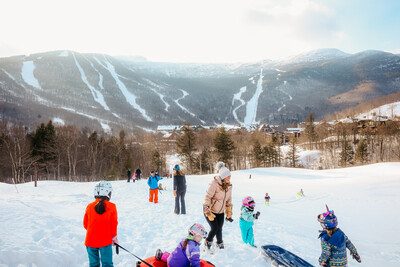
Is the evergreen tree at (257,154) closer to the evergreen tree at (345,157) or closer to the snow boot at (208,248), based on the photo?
the evergreen tree at (345,157)

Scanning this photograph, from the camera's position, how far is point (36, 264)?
12.2ft

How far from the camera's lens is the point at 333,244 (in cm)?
342

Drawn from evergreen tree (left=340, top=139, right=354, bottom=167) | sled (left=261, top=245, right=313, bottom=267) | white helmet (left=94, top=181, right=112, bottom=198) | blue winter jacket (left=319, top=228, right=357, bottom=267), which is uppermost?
white helmet (left=94, top=181, right=112, bottom=198)

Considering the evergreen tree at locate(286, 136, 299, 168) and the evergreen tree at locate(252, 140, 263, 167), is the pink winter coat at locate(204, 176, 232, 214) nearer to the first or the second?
the evergreen tree at locate(252, 140, 263, 167)

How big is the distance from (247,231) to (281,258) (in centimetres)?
101

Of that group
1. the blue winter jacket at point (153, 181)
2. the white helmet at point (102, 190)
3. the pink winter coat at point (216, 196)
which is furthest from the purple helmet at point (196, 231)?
the blue winter jacket at point (153, 181)

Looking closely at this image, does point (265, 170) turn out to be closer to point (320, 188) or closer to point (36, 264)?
point (320, 188)

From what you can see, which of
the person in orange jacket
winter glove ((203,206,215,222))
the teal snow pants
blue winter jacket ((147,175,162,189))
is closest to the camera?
the person in orange jacket

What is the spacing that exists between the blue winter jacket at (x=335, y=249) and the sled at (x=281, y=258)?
2.75ft

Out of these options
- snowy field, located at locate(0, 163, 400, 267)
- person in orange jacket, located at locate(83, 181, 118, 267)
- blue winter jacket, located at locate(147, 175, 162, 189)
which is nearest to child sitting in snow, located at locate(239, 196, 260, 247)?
snowy field, located at locate(0, 163, 400, 267)

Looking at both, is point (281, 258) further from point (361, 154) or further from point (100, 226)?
point (361, 154)

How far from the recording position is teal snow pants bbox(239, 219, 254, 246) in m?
5.02

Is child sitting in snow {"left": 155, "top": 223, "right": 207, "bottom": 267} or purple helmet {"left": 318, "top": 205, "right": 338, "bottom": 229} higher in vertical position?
purple helmet {"left": 318, "top": 205, "right": 338, "bottom": 229}

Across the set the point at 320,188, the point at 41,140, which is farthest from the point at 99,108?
the point at 320,188
